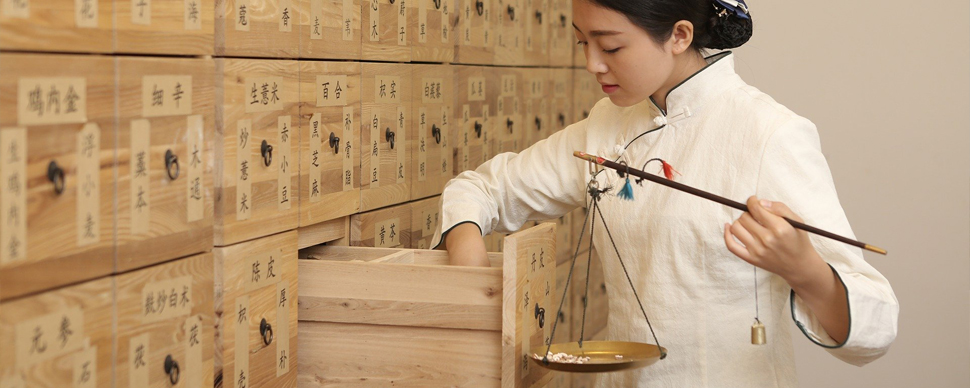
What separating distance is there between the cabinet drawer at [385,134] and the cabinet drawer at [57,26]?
2.46 feet

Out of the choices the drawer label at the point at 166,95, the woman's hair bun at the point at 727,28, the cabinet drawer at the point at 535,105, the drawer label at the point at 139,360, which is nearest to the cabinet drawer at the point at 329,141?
the drawer label at the point at 166,95

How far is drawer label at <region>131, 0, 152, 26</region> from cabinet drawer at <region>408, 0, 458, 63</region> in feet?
3.00

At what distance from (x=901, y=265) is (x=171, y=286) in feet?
8.84

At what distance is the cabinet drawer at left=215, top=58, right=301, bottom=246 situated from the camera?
1486 mm

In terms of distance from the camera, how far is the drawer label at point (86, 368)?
1.22 m

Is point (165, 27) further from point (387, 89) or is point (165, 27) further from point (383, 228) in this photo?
point (383, 228)

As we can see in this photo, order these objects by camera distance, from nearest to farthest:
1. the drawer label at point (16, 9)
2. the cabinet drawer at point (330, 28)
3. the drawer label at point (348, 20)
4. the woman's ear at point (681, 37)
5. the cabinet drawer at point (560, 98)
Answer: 1. the drawer label at point (16, 9)
2. the woman's ear at point (681, 37)
3. the cabinet drawer at point (330, 28)
4. the drawer label at point (348, 20)
5. the cabinet drawer at point (560, 98)

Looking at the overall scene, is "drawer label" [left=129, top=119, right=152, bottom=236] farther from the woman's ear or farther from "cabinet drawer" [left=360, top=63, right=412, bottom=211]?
the woman's ear

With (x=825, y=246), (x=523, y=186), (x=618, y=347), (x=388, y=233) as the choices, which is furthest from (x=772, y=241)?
(x=388, y=233)

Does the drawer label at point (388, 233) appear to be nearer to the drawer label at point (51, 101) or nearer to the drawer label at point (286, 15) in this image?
the drawer label at point (286, 15)

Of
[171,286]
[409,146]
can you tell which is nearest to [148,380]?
[171,286]

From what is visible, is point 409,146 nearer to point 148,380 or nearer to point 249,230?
point 249,230

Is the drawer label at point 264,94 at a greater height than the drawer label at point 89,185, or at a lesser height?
greater

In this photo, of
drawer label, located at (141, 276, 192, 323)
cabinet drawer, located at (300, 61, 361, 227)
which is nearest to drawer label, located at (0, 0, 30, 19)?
drawer label, located at (141, 276, 192, 323)
